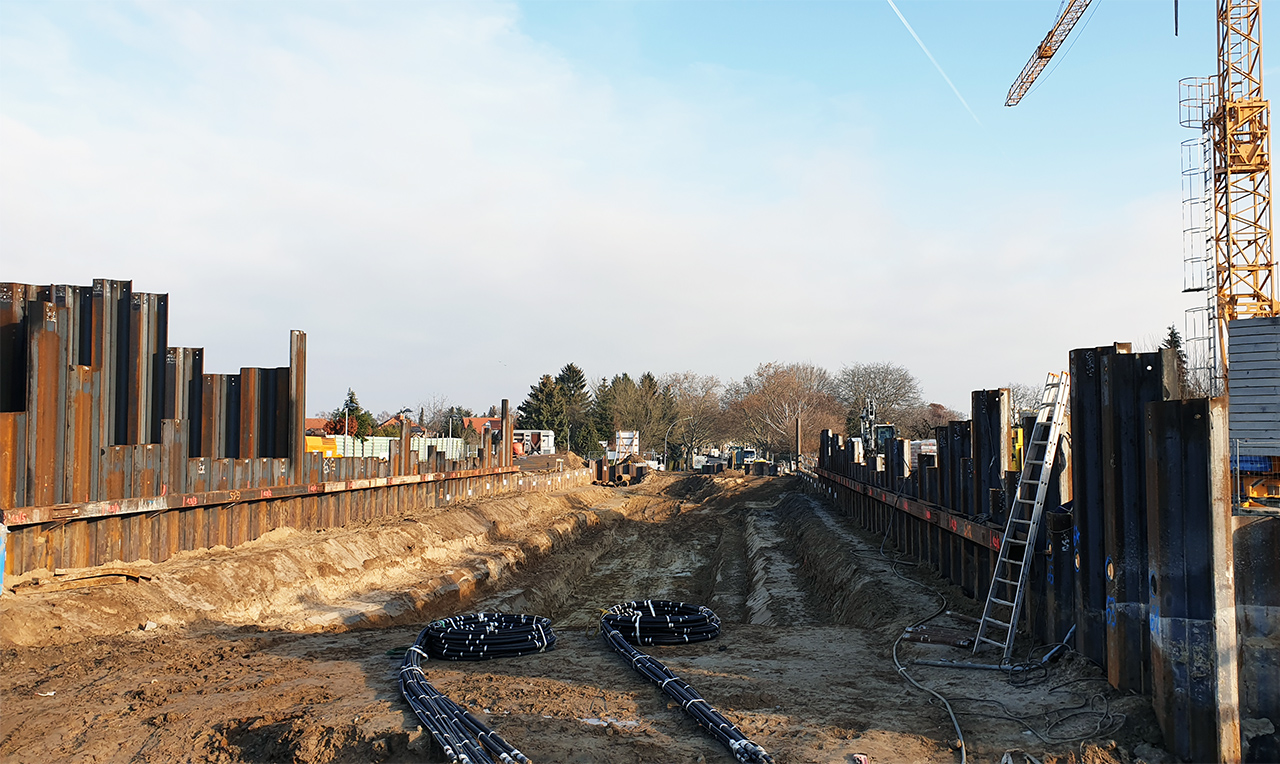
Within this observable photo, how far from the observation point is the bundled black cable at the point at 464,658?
6.23m

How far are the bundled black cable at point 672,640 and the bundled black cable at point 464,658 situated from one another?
40.7 inches

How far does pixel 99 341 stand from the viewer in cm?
1397

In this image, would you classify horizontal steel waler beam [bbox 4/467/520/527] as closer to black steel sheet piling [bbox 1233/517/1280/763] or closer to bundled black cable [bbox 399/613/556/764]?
bundled black cable [bbox 399/613/556/764]

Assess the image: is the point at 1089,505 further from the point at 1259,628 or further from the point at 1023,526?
the point at 1259,628

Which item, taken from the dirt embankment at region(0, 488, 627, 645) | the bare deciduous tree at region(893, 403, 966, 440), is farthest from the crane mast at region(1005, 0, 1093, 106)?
the dirt embankment at region(0, 488, 627, 645)

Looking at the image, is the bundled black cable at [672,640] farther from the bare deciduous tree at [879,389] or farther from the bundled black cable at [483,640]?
the bare deciduous tree at [879,389]

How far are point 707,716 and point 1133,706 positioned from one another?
3597 mm

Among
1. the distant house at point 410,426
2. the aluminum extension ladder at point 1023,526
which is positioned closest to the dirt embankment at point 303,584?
the distant house at point 410,426

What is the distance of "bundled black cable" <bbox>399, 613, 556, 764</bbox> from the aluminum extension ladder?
18.3ft

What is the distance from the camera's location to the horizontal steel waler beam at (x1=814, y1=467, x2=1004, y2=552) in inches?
400

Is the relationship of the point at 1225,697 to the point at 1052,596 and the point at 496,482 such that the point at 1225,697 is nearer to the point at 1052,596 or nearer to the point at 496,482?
the point at 1052,596

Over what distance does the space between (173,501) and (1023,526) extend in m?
13.6

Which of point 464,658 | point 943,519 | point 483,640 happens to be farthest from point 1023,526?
point 464,658

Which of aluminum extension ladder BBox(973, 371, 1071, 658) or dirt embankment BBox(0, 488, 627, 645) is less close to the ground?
aluminum extension ladder BBox(973, 371, 1071, 658)
